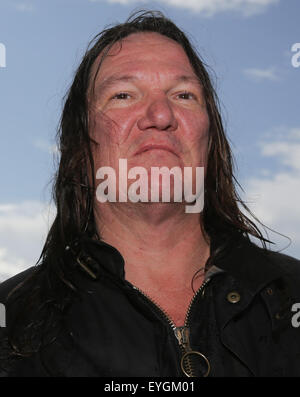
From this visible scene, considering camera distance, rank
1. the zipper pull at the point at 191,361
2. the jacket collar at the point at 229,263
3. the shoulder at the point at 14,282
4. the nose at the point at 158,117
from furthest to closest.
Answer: the shoulder at the point at 14,282 < the nose at the point at 158,117 < the jacket collar at the point at 229,263 < the zipper pull at the point at 191,361

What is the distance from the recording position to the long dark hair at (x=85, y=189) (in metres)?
4.58

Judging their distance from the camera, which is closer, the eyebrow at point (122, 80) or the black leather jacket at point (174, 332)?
the black leather jacket at point (174, 332)

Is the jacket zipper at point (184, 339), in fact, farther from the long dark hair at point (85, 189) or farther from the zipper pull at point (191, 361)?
the long dark hair at point (85, 189)

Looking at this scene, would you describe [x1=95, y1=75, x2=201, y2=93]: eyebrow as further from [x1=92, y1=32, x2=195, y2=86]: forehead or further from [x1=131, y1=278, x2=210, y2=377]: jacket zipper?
[x1=131, y1=278, x2=210, y2=377]: jacket zipper

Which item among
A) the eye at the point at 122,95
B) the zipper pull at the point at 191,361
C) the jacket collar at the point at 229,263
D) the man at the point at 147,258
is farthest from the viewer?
the eye at the point at 122,95

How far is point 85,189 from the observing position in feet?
17.2

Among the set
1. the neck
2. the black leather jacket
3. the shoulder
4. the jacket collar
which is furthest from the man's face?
the shoulder

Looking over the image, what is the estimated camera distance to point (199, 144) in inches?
193

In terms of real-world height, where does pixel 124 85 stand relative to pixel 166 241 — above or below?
above

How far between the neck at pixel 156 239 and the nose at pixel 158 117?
63 cm

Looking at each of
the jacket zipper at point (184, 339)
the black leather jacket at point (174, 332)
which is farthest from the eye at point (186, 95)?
the jacket zipper at point (184, 339)
